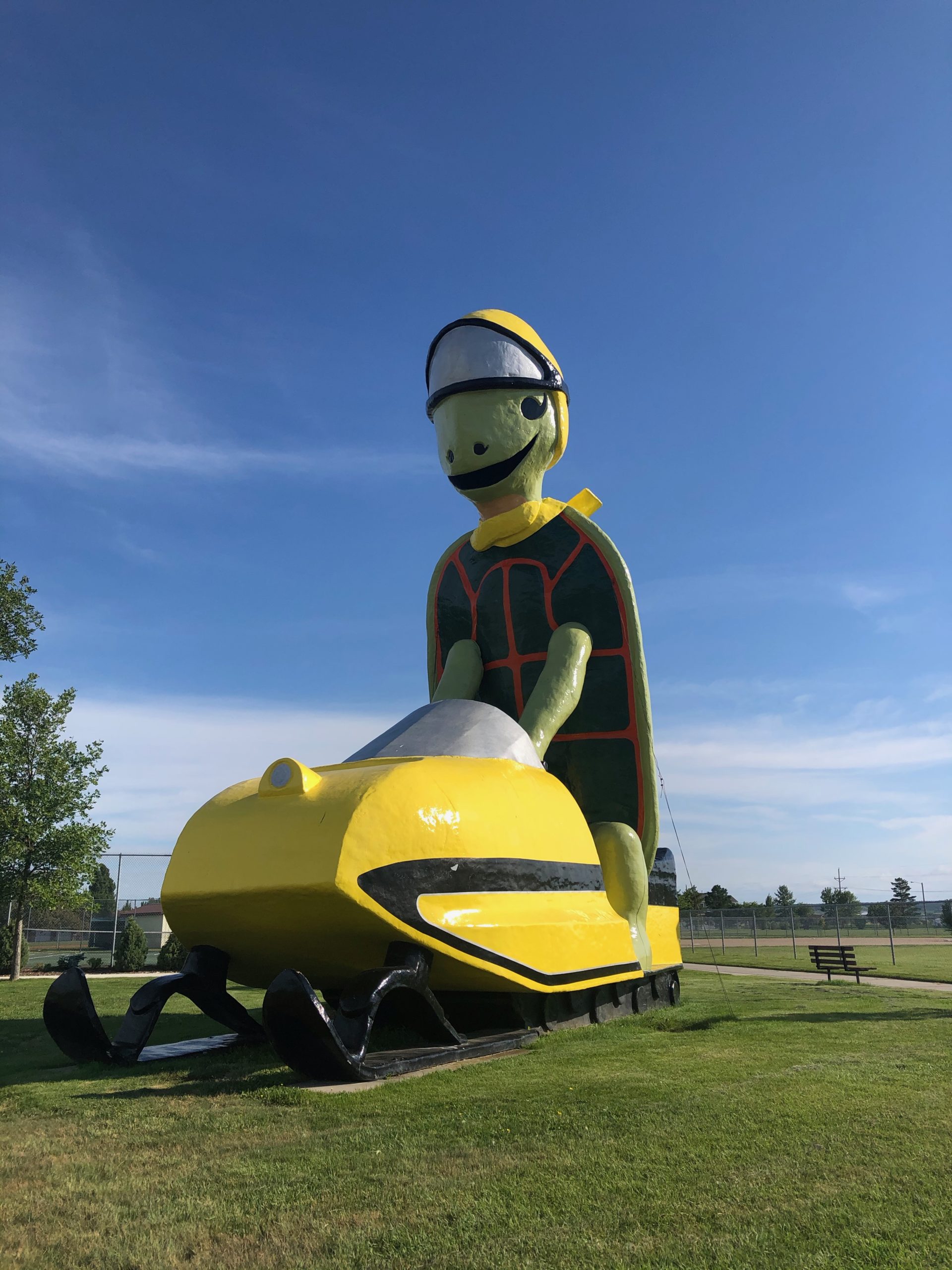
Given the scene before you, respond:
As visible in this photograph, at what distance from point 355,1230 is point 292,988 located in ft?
7.08

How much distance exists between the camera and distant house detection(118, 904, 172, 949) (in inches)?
987

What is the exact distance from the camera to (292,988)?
534cm

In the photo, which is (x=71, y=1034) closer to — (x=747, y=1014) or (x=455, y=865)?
(x=455, y=865)

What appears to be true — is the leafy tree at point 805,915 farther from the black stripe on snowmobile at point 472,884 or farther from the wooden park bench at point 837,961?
the black stripe on snowmobile at point 472,884

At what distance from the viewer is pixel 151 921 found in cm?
3066

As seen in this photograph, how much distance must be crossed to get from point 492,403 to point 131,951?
16030 millimetres

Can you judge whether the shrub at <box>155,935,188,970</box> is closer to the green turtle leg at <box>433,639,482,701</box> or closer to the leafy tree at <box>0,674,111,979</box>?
the leafy tree at <box>0,674,111,979</box>

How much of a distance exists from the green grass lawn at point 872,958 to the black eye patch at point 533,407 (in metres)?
13.0

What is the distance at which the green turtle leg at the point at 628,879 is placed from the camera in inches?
366

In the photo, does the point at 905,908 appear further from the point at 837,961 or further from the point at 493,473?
the point at 493,473

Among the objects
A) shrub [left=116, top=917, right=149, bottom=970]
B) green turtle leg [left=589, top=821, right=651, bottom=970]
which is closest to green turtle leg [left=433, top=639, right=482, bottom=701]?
green turtle leg [left=589, top=821, right=651, bottom=970]

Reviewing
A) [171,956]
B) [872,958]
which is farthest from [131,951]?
[872,958]

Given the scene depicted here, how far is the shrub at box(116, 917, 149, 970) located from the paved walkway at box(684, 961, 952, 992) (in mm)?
12185

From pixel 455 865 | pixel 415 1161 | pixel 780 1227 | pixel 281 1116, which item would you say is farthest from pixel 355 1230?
pixel 455 865
